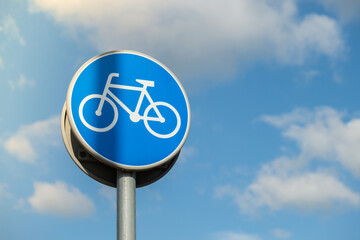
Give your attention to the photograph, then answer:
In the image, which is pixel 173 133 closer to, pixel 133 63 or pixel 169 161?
pixel 169 161

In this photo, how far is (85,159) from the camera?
3.66 metres

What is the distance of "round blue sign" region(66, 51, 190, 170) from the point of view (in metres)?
3.47

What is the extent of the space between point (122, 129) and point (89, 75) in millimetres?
501

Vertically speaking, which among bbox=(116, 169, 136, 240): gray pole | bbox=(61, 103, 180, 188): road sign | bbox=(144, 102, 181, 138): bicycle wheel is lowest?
bbox=(116, 169, 136, 240): gray pole

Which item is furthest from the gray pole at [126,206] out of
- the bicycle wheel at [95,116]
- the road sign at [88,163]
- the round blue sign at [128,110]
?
the bicycle wheel at [95,116]

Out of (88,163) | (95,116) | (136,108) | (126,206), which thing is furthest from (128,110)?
(126,206)

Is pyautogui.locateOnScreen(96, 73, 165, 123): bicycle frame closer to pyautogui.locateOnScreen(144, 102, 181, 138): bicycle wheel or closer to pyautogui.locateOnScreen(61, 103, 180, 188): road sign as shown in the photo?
pyautogui.locateOnScreen(144, 102, 181, 138): bicycle wheel

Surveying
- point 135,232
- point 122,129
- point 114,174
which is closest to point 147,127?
point 122,129

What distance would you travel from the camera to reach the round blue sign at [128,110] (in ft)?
11.4

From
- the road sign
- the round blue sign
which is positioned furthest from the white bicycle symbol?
the road sign

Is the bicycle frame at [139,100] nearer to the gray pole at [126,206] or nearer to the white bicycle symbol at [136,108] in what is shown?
the white bicycle symbol at [136,108]

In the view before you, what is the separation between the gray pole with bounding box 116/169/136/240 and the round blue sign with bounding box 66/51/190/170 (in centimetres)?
10

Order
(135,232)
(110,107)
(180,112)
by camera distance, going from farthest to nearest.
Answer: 1. (180,112)
2. (110,107)
3. (135,232)

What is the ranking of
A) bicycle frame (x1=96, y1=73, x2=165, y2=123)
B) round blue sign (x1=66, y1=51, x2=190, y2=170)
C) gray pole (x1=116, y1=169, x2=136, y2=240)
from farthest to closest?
bicycle frame (x1=96, y1=73, x2=165, y2=123) < round blue sign (x1=66, y1=51, x2=190, y2=170) < gray pole (x1=116, y1=169, x2=136, y2=240)
